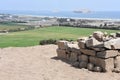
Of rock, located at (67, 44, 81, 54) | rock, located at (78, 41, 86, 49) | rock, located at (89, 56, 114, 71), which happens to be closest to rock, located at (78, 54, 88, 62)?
rock, located at (67, 44, 81, 54)

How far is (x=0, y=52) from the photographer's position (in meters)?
20.4

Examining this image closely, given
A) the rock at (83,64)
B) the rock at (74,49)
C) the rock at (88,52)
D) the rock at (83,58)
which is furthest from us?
the rock at (74,49)

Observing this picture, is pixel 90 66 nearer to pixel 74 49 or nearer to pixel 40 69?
pixel 74 49

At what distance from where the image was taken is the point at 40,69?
49.9ft

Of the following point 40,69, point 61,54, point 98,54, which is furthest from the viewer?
point 61,54

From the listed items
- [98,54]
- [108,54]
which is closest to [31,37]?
[98,54]

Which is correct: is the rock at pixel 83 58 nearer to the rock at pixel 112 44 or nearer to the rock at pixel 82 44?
the rock at pixel 82 44

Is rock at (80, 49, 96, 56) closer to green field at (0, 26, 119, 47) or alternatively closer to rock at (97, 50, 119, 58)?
rock at (97, 50, 119, 58)

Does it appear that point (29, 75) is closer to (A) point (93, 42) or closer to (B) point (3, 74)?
Result: (B) point (3, 74)

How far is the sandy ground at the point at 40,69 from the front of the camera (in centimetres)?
1383

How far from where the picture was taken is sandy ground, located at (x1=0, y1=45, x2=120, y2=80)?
13.8 m

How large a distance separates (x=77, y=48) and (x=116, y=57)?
2163 mm

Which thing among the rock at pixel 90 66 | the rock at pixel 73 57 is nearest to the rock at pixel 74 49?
the rock at pixel 73 57

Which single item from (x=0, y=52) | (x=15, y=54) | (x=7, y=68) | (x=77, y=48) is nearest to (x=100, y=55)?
(x=77, y=48)
